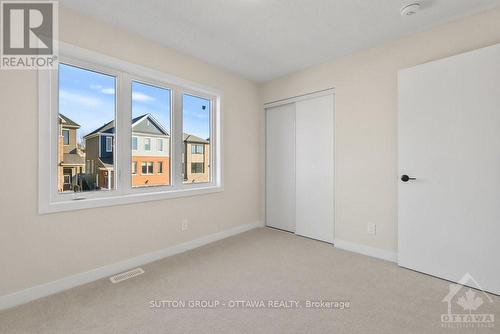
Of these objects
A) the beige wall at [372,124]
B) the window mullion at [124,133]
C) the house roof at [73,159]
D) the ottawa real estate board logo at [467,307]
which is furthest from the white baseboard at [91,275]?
the ottawa real estate board logo at [467,307]

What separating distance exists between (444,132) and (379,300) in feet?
5.42

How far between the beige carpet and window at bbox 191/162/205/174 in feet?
3.73

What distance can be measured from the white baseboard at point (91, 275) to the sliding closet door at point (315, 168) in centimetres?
142

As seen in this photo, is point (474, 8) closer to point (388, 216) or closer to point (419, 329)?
point (388, 216)

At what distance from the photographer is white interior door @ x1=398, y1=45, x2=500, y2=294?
1975 millimetres

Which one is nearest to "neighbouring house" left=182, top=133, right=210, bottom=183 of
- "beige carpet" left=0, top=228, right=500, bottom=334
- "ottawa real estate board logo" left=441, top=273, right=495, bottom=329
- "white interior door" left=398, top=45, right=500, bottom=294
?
"beige carpet" left=0, top=228, right=500, bottom=334

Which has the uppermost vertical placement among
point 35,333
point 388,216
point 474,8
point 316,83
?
point 474,8

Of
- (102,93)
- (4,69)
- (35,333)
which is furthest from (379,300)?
(4,69)

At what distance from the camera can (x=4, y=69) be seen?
1803 millimetres

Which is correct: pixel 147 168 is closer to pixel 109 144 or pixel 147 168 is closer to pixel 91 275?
pixel 109 144

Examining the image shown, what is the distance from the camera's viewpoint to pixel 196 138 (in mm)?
3299

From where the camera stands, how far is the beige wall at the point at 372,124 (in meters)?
2.42

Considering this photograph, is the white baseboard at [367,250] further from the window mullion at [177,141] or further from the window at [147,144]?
the window at [147,144]

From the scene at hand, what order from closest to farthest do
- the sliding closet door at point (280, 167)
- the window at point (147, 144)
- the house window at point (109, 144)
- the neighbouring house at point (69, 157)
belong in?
1. the neighbouring house at point (69, 157)
2. the house window at point (109, 144)
3. the window at point (147, 144)
4. the sliding closet door at point (280, 167)
